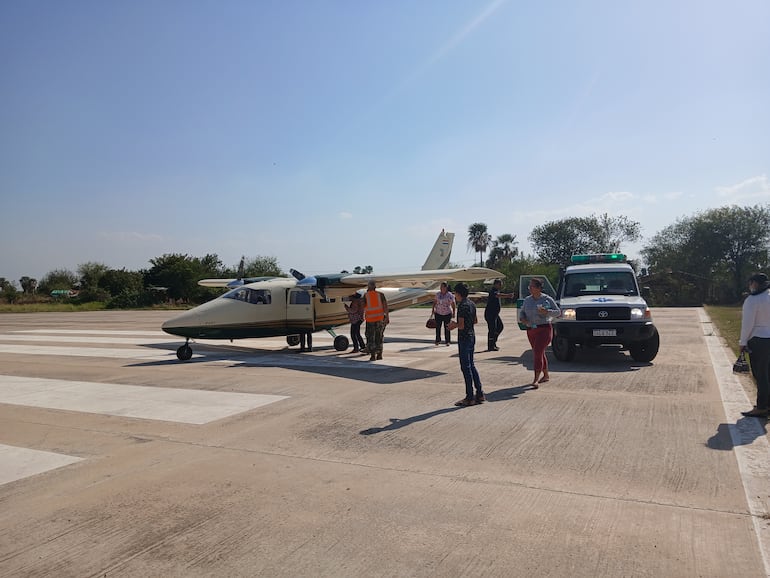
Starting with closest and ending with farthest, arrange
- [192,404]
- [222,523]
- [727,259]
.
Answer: [222,523] → [192,404] → [727,259]

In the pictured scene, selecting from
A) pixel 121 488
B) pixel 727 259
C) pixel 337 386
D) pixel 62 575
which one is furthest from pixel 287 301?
pixel 727 259

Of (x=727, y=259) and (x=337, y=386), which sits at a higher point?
(x=727, y=259)

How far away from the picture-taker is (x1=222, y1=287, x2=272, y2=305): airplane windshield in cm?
1512

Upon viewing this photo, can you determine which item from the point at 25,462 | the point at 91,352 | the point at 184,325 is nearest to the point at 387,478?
the point at 25,462

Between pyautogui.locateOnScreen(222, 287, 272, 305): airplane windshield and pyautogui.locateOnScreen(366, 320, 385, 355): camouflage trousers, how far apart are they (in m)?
3.62

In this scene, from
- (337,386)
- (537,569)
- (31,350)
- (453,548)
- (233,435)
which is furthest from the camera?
(31,350)

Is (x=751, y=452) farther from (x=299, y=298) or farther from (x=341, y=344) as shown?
(x=299, y=298)

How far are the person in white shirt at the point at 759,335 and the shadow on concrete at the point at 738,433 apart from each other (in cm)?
31

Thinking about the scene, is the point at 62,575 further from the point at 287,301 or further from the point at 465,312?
the point at 287,301

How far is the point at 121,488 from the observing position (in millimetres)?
4996

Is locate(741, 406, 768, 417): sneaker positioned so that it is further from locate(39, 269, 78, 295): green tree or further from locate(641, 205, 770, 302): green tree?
locate(39, 269, 78, 295): green tree

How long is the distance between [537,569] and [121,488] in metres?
3.82

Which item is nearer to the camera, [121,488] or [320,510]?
[320,510]

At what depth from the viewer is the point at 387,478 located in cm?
509
